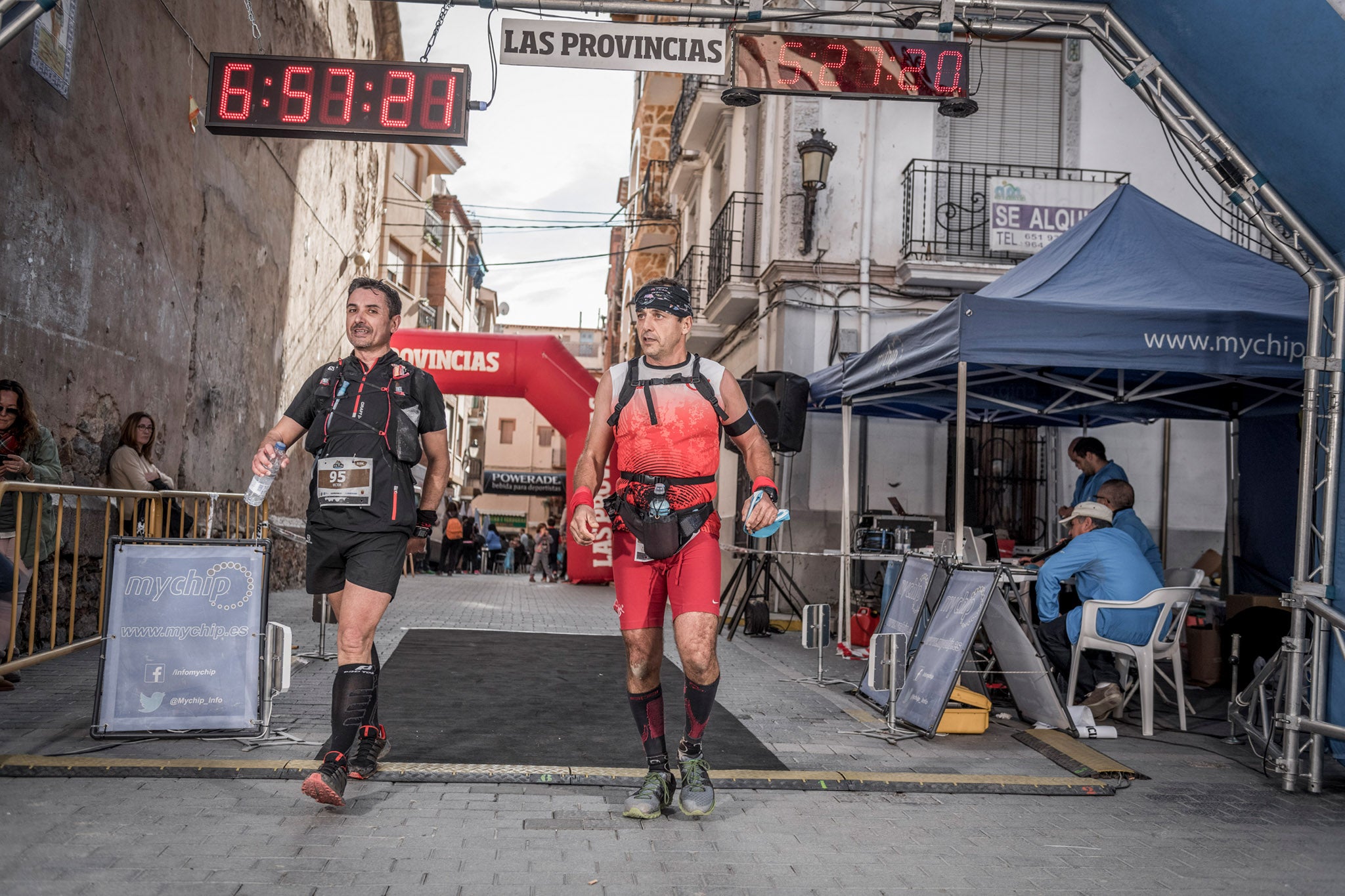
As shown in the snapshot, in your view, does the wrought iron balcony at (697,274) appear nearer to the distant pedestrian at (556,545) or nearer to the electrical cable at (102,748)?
the distant pedestrian at (556,545)

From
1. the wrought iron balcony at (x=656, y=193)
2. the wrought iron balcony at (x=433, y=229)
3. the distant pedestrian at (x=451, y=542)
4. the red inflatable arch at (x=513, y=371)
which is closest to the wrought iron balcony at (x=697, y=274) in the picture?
the red inflatable arch at (x=513, y=371)

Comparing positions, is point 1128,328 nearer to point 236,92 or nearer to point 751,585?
point 751,585

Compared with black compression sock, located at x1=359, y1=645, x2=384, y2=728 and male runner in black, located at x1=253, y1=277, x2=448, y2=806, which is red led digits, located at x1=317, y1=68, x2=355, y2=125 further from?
black compression sock, located at x1=359, y1=645, x2=384, y2=728

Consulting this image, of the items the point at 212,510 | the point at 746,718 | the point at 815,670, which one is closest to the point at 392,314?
the point at 212,510

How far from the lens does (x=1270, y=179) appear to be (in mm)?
5594

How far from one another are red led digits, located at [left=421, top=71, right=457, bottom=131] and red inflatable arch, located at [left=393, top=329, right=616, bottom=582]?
38.8 feet

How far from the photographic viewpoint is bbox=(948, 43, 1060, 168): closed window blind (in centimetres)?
1505

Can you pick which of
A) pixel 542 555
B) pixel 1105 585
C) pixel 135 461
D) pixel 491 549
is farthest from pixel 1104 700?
pixel 491 549

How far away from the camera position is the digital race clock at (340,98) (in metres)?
7.71

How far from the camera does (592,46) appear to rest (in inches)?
298

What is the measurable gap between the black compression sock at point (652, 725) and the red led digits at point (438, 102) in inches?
183

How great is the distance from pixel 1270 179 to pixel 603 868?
4489 millimetres

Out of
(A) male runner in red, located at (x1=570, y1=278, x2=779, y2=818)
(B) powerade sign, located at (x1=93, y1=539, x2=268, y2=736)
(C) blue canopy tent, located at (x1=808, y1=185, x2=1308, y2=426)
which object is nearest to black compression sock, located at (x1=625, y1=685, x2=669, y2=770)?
(A) male runner in red, located at (x1=570, y1=278, x2=779, y2=818)

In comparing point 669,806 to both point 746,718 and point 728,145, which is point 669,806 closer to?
point 746,718
